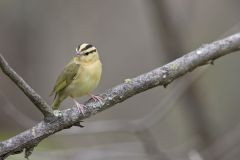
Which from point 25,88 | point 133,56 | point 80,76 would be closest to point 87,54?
point 80,76

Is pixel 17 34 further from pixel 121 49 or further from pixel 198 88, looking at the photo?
pixel 198 88

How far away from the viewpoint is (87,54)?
15.2 ft

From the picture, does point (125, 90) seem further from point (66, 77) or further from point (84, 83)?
point (66, 77)

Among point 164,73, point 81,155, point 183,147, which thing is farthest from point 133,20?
point 164,73

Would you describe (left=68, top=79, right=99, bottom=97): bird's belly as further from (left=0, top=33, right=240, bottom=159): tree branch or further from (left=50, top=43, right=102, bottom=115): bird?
(left=0, top=33, right=240, bottom=159): tree branch

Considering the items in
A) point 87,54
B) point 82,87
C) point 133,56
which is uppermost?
point 133,56

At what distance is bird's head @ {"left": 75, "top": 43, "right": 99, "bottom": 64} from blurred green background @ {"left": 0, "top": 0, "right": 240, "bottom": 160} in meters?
2.43

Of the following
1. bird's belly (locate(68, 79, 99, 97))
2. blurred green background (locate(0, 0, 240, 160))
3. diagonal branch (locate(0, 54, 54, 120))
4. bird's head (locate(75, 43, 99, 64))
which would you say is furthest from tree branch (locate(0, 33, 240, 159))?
blurred green background (locate(0, 0, 240, 160))

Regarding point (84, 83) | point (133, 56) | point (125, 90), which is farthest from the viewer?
point (133, 56)

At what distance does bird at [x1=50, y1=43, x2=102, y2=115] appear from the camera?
452 cm

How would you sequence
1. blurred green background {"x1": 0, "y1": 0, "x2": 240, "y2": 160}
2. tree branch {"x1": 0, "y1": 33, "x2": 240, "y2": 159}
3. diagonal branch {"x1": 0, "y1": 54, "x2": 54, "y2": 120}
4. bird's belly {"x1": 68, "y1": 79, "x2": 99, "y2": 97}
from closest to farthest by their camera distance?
diagonal branch {"x1": 0, "y1": 54, "x2": 54, "y2": 120} < tree branch {"x1": 0, "y1": 33, "x2": 240, "y2": 159} < bird's belly {"x1": 68, "y1": 79, "x2": 99, "y2": 97} < blurred green background {"x1": 0, "y1": 0, "x2": 240, "y2": 160}

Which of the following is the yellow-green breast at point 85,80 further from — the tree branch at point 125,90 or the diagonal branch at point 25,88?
the diagonal branch at point 25,88

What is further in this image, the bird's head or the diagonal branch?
the bird's head

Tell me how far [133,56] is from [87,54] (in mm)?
4771
